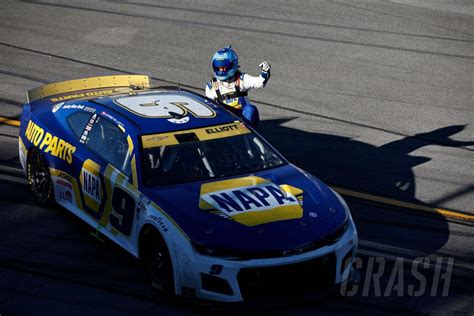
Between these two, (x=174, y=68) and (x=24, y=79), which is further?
(x=174, y=68)

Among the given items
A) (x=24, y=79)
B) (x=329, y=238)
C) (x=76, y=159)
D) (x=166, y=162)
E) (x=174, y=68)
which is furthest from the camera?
(x=174, y=68)

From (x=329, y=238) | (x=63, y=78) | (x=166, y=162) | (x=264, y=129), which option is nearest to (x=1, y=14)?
(x=63, y=78)

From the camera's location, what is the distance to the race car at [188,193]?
7406 millimetres

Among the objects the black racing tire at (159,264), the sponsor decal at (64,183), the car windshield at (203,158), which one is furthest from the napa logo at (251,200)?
the sponsor decal at (64,183)

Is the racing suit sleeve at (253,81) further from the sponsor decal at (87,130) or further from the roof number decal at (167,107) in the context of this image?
the sponsor decal at (87,130)

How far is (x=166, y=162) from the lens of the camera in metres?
8.56

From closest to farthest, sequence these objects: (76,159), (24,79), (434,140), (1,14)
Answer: (76,159) → (434,140) → (24,79) → (1,14)

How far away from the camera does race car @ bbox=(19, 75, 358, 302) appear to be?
7.41 meters

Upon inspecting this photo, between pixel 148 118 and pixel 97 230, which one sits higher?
pixel 148 118

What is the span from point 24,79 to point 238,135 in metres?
6.96

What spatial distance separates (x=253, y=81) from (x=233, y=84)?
0.92 ft

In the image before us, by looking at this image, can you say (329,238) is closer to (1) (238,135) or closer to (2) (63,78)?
(1) (238,135)

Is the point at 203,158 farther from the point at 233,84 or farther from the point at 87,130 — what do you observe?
the point at 233,84

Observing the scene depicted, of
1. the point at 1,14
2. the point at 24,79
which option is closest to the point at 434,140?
A: the point at 24,79
